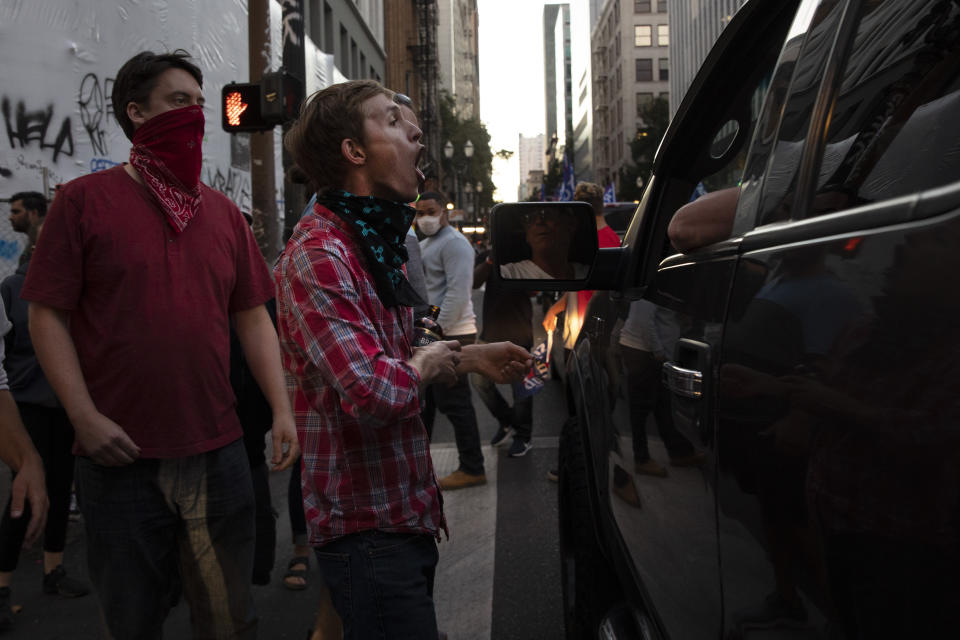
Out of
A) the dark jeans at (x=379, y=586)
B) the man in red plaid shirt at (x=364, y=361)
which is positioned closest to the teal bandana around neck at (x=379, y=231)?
the man in red plaid shirt at (x=364, y=361)

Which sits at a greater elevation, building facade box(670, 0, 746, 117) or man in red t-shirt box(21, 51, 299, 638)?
building facade box(670, 0, 746, 117)

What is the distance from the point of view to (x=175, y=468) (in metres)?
2.23

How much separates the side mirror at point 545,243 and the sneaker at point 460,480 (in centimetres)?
352

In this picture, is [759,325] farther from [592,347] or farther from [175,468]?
[175,468]

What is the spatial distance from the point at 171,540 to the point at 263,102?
577cm

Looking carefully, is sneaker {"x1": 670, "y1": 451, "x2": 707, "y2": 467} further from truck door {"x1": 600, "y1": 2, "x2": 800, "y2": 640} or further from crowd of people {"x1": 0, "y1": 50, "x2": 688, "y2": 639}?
crowd of people {"x1": 0, "y1": 50, "x2": 688, "y2": 639}

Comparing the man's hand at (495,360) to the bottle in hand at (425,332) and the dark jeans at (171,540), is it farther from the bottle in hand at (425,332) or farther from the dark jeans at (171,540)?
the dark jeans at (171,540)

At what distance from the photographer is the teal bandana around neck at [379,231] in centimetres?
182

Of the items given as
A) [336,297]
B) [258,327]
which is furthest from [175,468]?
[336,297]

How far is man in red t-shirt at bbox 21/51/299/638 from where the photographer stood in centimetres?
214

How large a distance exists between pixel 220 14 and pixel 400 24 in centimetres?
3470

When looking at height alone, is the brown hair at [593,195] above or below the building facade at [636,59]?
below

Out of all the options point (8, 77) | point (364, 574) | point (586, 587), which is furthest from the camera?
point (8, 77)

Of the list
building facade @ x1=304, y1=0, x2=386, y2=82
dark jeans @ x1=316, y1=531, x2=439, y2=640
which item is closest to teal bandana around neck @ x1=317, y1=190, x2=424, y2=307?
dark jeans @ x1=316, y1=531, x2=439, y2=640
